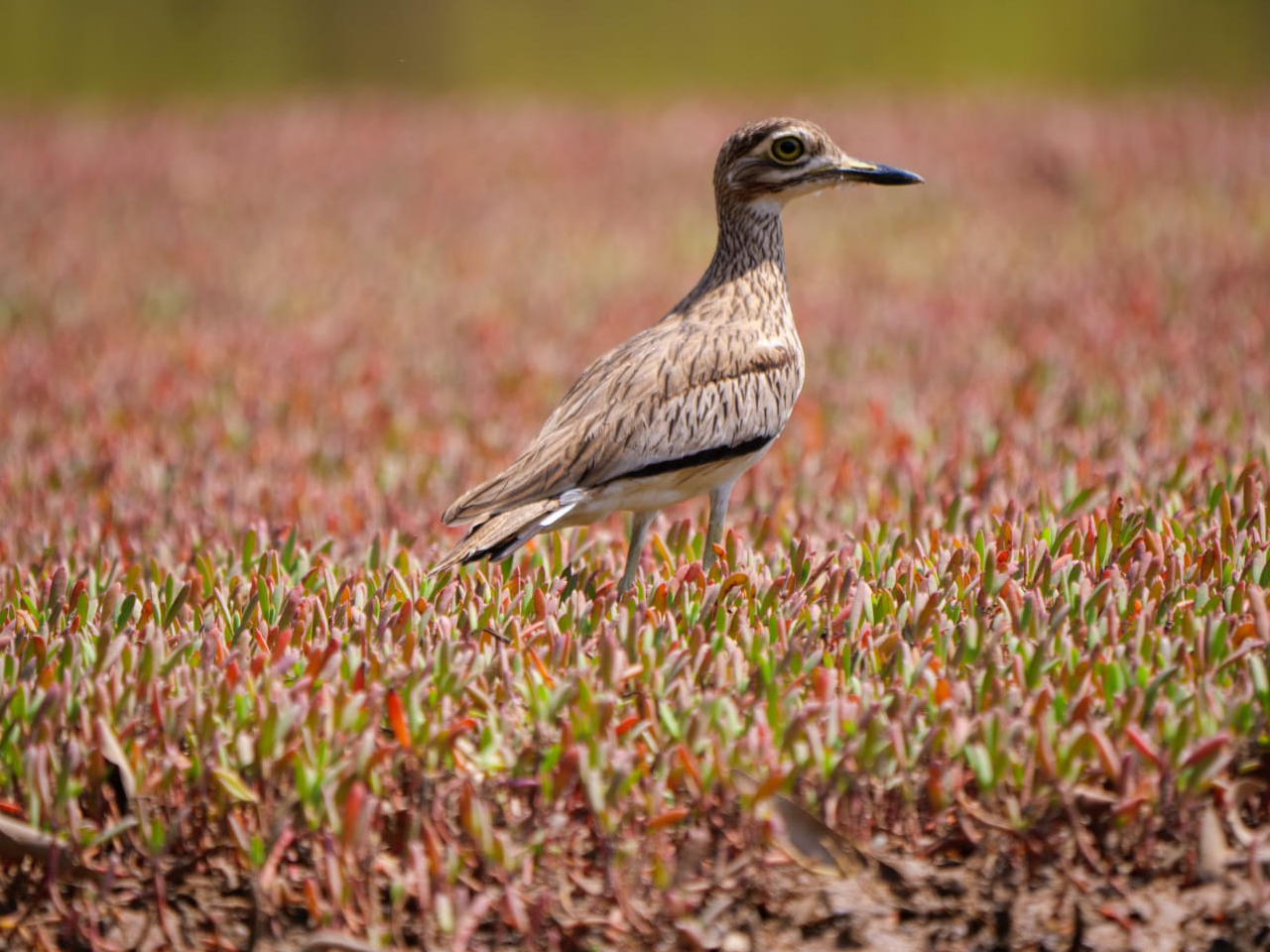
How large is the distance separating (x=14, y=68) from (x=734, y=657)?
2632 centimetres

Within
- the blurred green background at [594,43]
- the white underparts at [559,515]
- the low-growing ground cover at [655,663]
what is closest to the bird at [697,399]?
the white underparts at [559,515]

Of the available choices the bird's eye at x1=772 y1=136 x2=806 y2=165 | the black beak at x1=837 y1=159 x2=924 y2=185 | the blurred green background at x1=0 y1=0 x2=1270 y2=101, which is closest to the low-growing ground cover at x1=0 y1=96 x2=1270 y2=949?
the black beak at x1=837 y1=159 x2=924 y2=185

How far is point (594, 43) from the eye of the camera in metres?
27.0

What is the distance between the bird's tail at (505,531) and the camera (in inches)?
171

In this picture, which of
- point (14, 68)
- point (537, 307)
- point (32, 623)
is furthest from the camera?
point (14, 68)

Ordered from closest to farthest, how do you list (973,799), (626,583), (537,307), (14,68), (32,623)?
(973,799) < (32,623) < (626,583) < (537,307) < (14,68)

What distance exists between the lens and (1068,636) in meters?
3.99

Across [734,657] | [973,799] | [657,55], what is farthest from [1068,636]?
[657,55]

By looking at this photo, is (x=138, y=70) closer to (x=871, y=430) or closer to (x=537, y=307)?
(x=537, y=307)

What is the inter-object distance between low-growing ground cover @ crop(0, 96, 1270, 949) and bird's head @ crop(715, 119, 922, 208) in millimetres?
1258

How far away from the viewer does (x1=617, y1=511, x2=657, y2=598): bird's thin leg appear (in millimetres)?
4742

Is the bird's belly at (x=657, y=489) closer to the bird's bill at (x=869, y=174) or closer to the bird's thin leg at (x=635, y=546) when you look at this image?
the bird's thin leg at (x=635, y=546)

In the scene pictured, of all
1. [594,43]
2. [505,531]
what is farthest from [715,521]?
[594,43]

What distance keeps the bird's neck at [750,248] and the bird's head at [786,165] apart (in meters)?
0.05
